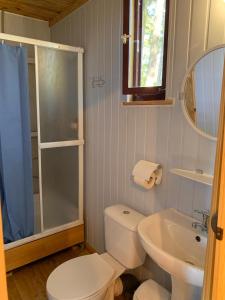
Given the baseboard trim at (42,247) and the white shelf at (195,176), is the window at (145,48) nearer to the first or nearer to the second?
the white shelf at (195,176)

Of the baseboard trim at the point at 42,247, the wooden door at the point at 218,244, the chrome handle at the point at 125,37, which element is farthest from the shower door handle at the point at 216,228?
the baseboard trim at the point at 42,247

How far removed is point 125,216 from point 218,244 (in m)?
0.91

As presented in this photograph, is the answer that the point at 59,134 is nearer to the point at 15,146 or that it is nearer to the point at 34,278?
the point at 15,146

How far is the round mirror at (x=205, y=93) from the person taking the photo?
1253 millimetres

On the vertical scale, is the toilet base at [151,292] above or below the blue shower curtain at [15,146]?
below

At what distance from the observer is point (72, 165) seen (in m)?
2.43

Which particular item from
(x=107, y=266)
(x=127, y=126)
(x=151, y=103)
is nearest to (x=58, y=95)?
(x=127, y=126)

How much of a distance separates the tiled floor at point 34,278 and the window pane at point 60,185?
0.32 metres

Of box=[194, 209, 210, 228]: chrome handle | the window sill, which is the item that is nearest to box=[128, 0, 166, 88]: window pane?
the window sill

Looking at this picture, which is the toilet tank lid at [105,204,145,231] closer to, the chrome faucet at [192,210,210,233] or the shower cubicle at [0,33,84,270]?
the chrome faucet at [192,210,210,233]

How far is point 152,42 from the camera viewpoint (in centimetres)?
160

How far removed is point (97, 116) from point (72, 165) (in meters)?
0.60

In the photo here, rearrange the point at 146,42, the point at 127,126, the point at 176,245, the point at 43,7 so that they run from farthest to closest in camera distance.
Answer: the point at 43,7
the point at 127,126
the point at 146,42
the point at 176,245

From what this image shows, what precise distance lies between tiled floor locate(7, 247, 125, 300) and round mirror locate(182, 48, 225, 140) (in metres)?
1.47
